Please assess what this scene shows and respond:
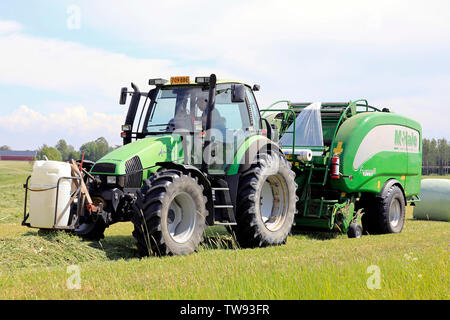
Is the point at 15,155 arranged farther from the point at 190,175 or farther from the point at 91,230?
the point at 190,175

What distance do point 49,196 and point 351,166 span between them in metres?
6.50

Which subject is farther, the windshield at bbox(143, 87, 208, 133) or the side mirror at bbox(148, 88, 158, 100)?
the side mirror at bbox(148, 88, 158, 100)

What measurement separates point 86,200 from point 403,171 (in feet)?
27.4

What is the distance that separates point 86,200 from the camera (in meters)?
7.55

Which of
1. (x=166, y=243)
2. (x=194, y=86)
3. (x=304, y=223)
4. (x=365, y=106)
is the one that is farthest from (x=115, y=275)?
(x=365, y=106)

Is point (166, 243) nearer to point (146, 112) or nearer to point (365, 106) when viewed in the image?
point (146, 112)

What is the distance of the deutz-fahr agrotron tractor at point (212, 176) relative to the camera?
7.27m

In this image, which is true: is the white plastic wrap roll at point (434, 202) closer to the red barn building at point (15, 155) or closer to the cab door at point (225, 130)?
the cab door at point (225, 130)

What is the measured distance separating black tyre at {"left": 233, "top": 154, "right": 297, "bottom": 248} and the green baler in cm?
151

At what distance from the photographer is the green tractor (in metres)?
7.27

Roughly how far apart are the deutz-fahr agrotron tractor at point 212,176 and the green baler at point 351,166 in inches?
1.1

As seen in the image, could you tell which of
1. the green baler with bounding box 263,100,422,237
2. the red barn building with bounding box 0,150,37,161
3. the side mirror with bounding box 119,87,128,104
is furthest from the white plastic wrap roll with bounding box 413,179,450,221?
the red barn building with bounding box 0,150,37,161

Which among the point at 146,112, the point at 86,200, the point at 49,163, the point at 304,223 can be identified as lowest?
the point at 304,223

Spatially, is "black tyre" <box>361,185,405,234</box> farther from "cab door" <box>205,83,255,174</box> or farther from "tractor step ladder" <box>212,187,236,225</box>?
"tractor step ladder" <box>212,187,236,225</box>
